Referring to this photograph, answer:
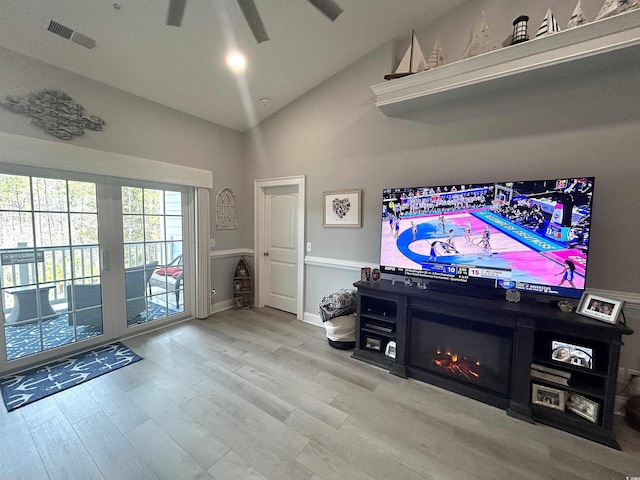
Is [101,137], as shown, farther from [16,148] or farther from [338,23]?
[338,23]

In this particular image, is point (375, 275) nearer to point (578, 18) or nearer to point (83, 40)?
A: point (578, 18)

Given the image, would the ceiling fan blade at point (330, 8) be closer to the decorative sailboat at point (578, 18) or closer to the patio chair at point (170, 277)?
the decorative sailboat at point (578, 18)

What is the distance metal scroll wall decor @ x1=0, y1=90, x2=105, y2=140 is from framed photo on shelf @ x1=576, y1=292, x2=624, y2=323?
472 cm

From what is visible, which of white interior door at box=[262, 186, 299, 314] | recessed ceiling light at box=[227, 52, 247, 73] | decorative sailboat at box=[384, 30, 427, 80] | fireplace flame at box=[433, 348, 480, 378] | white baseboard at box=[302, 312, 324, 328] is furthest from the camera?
white interior door at box=[262, 186, 299, 314]

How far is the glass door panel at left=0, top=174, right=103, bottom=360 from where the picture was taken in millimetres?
2377

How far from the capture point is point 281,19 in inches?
93.9

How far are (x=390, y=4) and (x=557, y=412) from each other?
12.1ft

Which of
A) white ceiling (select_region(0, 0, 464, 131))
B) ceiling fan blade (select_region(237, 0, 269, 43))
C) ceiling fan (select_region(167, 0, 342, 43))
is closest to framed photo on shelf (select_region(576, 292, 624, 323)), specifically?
white ceiling (select_region(0, 0, 464, 131))

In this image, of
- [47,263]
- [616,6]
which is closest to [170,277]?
[47,263]

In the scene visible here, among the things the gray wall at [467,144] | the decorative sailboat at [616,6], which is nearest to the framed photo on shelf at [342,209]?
the gray wall at [467,144]

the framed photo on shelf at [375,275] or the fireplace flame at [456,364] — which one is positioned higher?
the framed photo on shelf at [375,275]

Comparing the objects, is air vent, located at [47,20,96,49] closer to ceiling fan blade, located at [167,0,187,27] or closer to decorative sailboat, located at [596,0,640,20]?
ceiling fan blade, located at [167,0,187,27]

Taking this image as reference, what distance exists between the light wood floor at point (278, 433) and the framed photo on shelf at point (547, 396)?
17cm

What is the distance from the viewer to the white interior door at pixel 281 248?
3957 mm
